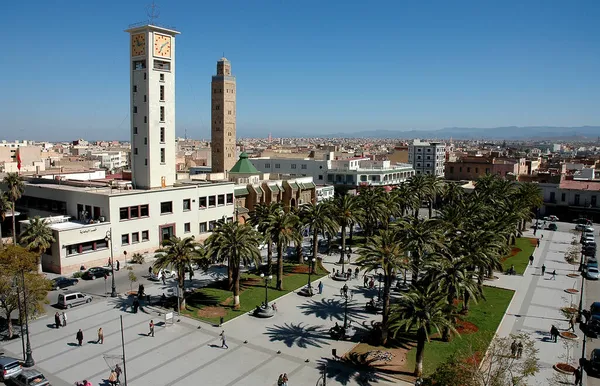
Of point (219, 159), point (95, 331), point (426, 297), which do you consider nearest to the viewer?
point (426, 297)

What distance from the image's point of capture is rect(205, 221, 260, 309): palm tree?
3950 centimetres

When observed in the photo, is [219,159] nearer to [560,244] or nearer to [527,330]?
[560,244]

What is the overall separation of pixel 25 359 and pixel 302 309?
2107cm

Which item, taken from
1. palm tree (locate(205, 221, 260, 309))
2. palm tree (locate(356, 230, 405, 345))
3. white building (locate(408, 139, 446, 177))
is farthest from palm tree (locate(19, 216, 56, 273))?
white building (locate(408, 139, 446, 177))

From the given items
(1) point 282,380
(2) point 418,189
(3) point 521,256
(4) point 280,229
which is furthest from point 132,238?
(3) point 521,256

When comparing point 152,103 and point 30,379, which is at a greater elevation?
point 152,103

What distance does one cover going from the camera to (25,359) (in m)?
30.5

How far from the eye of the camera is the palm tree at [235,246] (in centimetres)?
3950

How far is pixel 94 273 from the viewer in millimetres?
48688

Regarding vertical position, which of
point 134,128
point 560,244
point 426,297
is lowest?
point 560,244

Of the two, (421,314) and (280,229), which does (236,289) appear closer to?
(280,229)

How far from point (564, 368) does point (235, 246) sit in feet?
83.1

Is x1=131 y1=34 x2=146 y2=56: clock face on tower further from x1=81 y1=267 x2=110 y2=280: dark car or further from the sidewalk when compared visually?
the sidewalk

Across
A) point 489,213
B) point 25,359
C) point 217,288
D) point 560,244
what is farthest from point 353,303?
point 560,244
